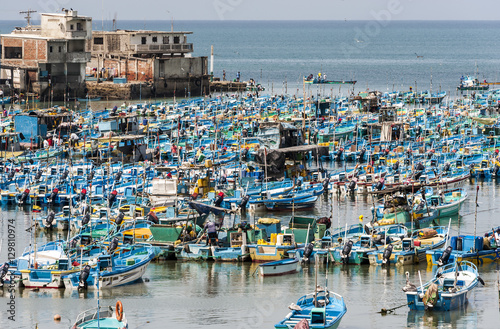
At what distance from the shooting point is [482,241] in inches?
1384

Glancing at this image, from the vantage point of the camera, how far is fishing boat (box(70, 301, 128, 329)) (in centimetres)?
2616

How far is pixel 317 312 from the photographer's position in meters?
26.7

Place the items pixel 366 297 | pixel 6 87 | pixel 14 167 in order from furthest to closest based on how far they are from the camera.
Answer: pixel 6 87, pixel 14 167, pixel 366 297

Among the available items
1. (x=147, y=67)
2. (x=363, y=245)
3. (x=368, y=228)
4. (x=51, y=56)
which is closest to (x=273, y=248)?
(x=363, y=245)

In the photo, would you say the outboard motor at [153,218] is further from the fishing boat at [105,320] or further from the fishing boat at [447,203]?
the fishing boat at [447,203]

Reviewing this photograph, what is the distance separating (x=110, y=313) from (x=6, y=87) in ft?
227

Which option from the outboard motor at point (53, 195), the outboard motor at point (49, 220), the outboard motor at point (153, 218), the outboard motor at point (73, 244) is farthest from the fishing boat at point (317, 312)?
the outboard motor at point (53, 195)

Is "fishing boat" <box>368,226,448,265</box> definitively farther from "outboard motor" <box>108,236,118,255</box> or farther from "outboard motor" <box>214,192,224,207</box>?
"outboard motor" <box>214,192,224,207</box>

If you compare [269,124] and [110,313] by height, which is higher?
[269,124]

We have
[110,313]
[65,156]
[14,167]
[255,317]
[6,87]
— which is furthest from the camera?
[6,87]

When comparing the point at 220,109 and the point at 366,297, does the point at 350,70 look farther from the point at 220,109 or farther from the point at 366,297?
the point at 366,297

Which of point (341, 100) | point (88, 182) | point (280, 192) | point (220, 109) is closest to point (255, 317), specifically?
point (280, 192)

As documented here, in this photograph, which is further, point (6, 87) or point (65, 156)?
point (6, 87)

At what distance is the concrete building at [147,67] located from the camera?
97562 millimetres
